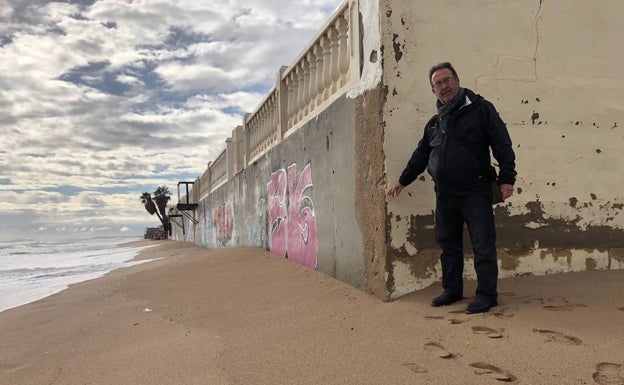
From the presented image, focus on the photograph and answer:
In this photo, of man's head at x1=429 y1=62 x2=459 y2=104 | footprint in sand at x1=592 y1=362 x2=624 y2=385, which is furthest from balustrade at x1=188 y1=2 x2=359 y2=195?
footprint in sand at x1=592 y1=362 x2=624 y2=385

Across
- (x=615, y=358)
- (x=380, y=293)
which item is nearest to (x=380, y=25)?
(x=380, y=293)

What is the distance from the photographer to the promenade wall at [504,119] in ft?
11.9

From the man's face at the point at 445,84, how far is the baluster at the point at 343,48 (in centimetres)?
157

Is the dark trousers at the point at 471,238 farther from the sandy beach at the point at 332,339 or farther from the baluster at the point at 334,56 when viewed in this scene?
the baluster at the point at 334,56

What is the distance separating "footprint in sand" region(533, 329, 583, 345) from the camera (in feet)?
7.89

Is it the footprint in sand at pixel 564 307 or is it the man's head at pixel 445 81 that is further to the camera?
the man's head at pixel 445 81

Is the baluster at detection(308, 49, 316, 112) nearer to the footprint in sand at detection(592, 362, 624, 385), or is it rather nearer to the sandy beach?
the sandy beach

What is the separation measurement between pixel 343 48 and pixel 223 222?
8.63 m

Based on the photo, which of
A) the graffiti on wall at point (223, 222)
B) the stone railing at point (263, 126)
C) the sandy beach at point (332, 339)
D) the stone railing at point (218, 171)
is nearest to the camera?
the sandy beach at point (332, 339)

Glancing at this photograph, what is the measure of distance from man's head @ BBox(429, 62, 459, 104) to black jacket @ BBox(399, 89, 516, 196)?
10 cm

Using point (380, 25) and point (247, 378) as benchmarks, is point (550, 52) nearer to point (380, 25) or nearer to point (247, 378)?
point (380, 25)

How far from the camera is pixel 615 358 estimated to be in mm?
2189

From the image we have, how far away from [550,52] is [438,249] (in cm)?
197

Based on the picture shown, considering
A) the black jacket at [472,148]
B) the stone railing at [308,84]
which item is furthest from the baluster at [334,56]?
the black jacket at [472,148]
